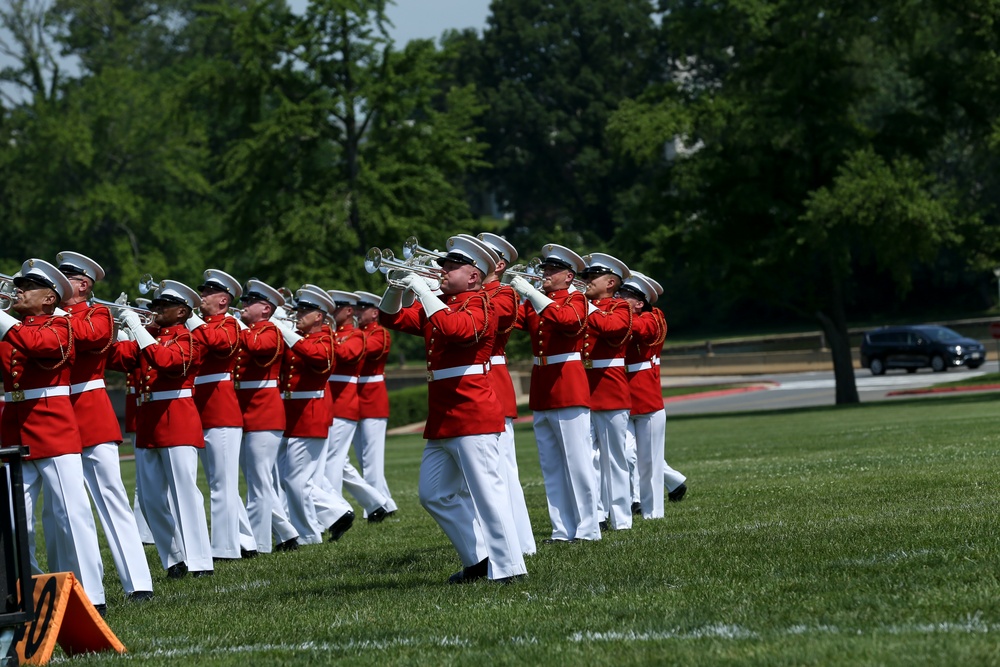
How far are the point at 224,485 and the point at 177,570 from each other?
3.72ft

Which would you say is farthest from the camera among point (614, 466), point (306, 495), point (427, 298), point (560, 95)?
point (560, 95)

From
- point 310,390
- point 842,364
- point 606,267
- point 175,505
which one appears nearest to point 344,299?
point 310,390

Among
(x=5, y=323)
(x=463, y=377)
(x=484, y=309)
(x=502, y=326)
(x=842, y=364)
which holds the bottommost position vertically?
(x=842, y=364)

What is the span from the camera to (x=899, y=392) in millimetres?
38125

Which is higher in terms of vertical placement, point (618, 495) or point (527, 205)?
point (527, 205)

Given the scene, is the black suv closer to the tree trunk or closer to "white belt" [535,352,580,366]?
the tree trunk

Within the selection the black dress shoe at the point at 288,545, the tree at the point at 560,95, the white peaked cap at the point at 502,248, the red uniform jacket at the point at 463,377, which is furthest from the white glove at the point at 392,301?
the tree at the point at 560,95

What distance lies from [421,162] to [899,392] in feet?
44.4

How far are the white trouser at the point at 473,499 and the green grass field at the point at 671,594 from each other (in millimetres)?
218

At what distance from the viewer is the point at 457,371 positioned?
920cm

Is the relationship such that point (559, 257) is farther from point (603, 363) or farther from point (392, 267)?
point (392, 267)

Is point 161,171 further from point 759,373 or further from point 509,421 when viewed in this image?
point 509,421

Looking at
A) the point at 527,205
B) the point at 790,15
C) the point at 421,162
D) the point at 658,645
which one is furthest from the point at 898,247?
the point at 527,205

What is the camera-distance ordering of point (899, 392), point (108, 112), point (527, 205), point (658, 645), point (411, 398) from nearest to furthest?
point (658, 645) → point (899, 392) → point (411, 398) → point (108, 112) → point (527, 205)
